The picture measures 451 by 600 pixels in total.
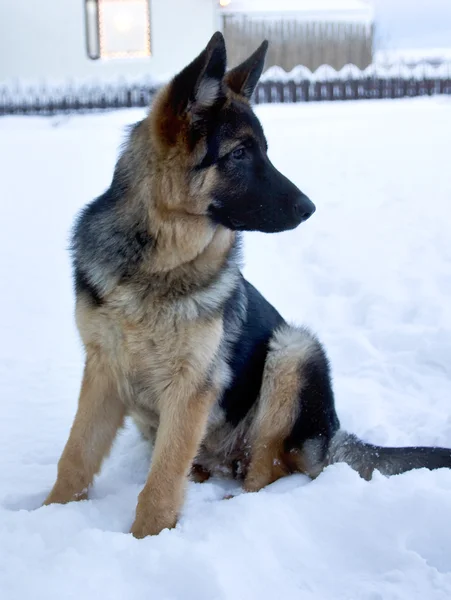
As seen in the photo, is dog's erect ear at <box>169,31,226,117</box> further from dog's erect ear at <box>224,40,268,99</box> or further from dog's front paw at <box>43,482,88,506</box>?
dog's front paw at <box>43,482,88,506</box>

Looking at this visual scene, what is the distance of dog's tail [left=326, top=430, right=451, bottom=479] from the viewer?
3545 mm

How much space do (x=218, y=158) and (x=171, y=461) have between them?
156 cm

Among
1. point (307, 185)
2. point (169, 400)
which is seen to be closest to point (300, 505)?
point (169, 400)

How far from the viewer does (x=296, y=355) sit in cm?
404

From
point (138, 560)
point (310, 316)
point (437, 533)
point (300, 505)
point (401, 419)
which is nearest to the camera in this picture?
point (138, 560)

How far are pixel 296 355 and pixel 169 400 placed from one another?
946 mm

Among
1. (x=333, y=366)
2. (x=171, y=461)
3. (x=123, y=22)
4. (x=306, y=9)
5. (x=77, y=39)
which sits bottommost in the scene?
(x=333, y=366)

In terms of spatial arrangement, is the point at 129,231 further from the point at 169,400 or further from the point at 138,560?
the point at 138,560

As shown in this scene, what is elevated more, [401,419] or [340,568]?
[340,568]

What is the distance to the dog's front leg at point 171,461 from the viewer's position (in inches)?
128

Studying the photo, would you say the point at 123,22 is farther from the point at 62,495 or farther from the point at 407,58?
the point at 62,495

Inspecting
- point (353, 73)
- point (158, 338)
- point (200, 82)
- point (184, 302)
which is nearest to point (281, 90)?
point (353, 73)

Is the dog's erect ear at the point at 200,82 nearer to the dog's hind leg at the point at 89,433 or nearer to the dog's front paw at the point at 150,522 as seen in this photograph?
the dog's hind leg at the point at 89,433

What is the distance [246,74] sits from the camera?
3766mm
